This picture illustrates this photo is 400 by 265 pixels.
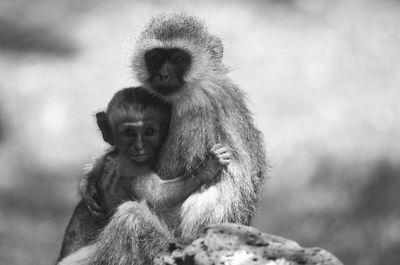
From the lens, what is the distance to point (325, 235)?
13289 millimetres

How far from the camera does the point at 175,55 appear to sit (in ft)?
30.3

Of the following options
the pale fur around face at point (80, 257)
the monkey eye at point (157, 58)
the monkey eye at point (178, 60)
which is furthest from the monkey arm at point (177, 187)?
the monkey eye at point (157, 58)

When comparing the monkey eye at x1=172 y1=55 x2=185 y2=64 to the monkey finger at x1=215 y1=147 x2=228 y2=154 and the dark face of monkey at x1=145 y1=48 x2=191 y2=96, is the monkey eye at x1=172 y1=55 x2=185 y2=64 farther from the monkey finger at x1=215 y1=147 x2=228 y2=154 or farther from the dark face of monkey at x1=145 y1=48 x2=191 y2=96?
the monkey finger at x1=215 y1=147 x2=228 y2=154

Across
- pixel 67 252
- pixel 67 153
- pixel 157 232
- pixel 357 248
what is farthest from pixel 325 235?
pixel 157 232

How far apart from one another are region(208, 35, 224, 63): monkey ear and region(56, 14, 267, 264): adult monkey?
1cm

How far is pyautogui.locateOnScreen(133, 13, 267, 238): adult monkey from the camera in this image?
341 inches

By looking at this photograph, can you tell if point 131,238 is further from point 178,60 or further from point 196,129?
point 178,60

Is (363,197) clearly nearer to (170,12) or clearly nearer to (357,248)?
(357,248)

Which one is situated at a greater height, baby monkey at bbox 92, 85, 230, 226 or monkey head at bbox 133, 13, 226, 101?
monkey head at bbox 133, 13, 226, 101

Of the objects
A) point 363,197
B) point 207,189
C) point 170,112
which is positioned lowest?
point 207,189

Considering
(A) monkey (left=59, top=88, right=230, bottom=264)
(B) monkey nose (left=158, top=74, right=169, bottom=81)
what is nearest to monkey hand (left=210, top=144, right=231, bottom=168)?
(A) monkey (left=59, top=88, right=230, bottom=264)

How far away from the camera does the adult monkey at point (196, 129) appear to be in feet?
28.1

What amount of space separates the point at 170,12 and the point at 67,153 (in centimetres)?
479

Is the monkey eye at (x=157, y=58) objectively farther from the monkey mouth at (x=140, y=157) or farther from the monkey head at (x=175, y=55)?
the monkey mouth at (x=140, y=157)
